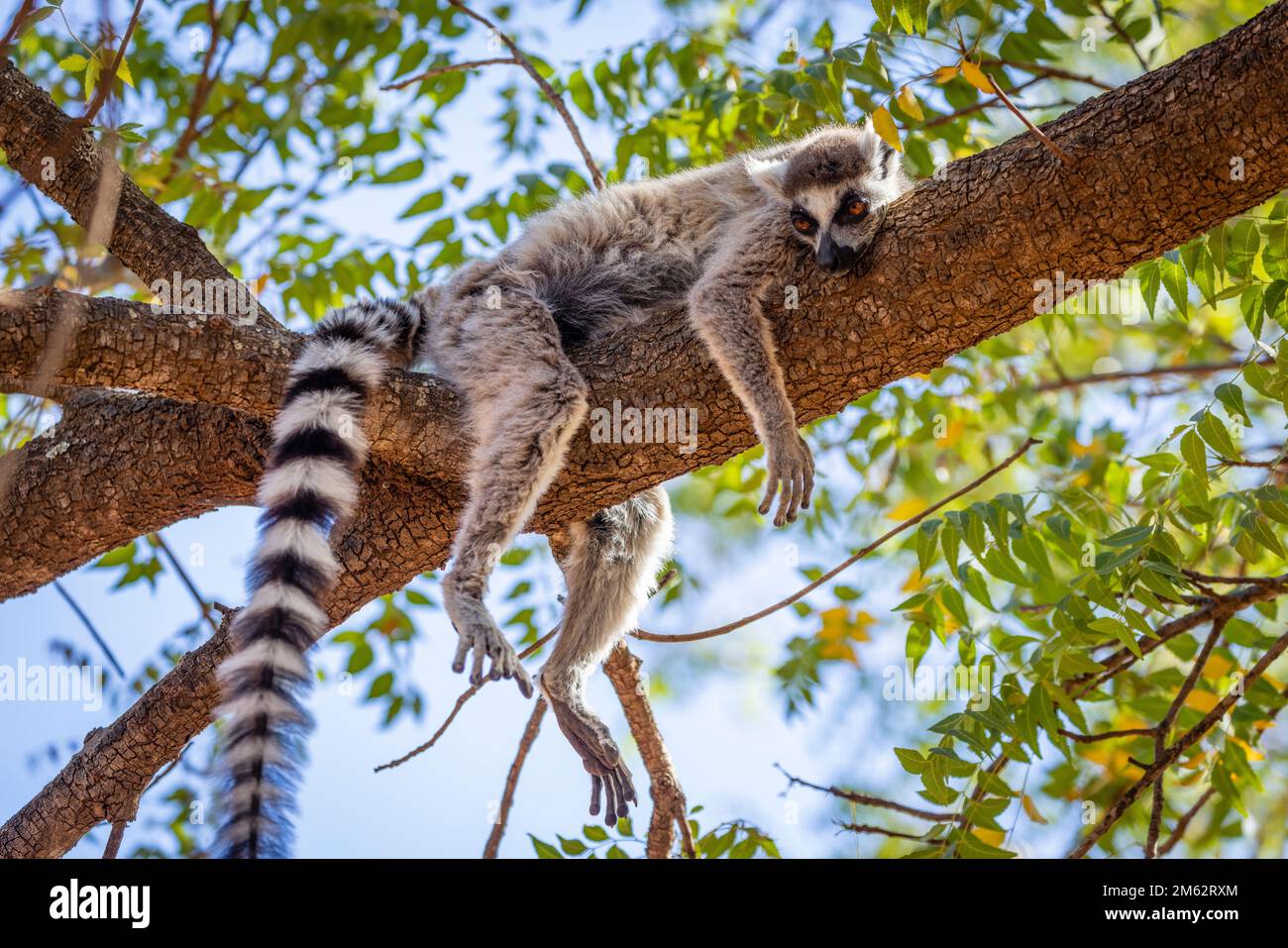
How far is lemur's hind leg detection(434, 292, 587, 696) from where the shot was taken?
4.26 metres

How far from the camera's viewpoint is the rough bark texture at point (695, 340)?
3.60 m

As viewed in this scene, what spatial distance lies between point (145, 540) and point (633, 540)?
2.85 metres

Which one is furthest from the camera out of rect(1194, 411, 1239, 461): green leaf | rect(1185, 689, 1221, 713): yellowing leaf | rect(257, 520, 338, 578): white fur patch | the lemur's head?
rect(1185, 689, 1221, 713): yellowing leaf

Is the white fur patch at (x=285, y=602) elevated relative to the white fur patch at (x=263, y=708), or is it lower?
elevated

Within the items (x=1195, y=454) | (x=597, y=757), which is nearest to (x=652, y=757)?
(x=597, y=757)

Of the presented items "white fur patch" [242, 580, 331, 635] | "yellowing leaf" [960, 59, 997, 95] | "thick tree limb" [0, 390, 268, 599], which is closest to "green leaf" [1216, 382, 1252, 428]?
"yellowing leaf" [960, 59, 997, 95]

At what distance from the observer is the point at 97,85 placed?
4.67 m

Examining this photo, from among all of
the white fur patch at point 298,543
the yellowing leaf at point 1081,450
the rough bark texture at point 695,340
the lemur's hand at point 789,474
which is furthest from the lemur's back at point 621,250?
the yellowing leaf at point 1081,450

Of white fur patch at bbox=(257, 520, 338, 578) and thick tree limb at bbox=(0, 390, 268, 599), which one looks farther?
thick tree limb at bbox=(0, 390, 268, 599)

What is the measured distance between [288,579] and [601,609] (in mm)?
1702

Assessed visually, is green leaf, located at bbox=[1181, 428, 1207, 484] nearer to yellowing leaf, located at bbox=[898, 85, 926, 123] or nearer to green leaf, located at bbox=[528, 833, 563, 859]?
yellowing leaf, located at bbox=[898, 85, 926, 123]

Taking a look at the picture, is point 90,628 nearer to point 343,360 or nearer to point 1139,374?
point 343,360

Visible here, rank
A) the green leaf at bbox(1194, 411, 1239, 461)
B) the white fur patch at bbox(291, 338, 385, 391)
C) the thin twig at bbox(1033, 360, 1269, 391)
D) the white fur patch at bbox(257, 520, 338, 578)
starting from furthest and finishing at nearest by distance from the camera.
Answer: the thin twig at bbox(1033, 360, 1269, 391)
the white fur patch at bbox(291, 338, 385, 391)
the white fur patch at bbox(257, 520, 338, 578)
the green leaf at bbox(1194, 411, 1239, 461)

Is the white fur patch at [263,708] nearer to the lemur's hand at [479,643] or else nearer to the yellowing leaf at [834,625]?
the lemur's hand at [479,643]
